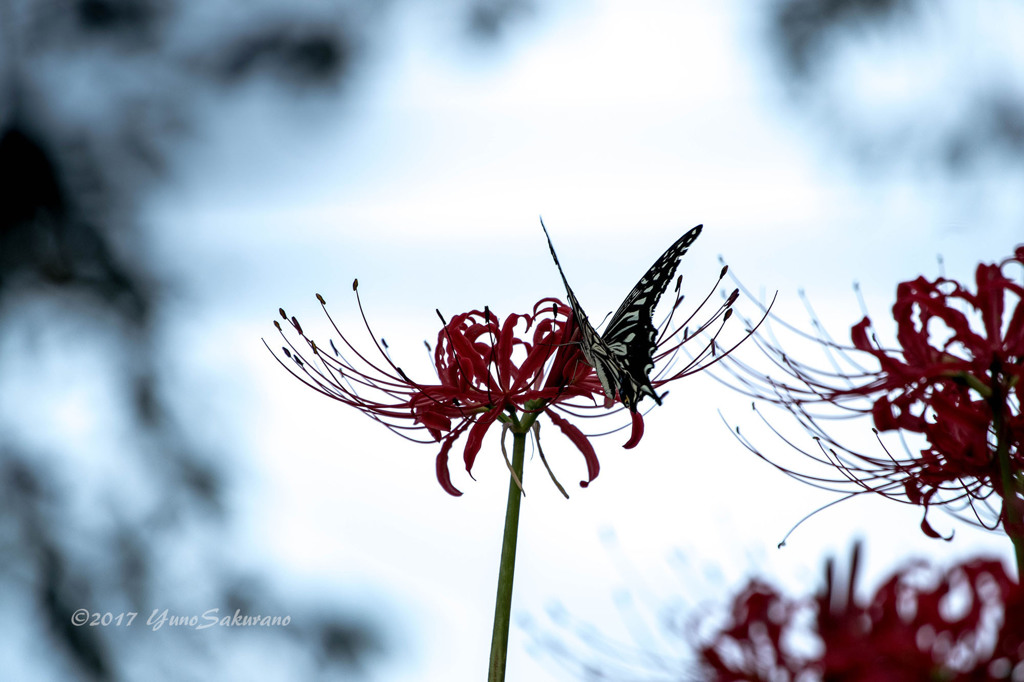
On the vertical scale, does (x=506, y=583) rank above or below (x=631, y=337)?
below

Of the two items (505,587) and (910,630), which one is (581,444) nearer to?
(505,587)

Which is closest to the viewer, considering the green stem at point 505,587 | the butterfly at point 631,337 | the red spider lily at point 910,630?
the red spider lily at point 910,630

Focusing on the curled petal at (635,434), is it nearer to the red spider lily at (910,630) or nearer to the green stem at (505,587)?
the green stem at (505,587)

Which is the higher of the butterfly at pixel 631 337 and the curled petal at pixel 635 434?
the butterfly at pixel 631 337

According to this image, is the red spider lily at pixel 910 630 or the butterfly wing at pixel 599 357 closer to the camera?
the red spider lily at pixel 910 630

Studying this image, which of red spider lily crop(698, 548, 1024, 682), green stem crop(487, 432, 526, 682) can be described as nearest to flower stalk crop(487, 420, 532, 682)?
green stem crop(487, 432, 526, 682)

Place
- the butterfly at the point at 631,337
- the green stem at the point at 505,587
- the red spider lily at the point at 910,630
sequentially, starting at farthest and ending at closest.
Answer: the butterfly at the point at 631,337 → the green stem at the point at 505,587 → the red spider lily at the point at 910,630

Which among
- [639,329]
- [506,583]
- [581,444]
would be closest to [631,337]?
[639,329]

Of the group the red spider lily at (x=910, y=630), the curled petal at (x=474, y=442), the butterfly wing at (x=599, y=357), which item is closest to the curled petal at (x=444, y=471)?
the curled petal at (x=474, y=442)
